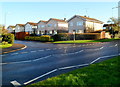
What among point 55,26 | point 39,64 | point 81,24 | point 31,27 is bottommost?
point 39,64

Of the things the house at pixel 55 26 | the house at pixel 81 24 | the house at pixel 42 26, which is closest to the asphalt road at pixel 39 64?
the house at pixel 81 24

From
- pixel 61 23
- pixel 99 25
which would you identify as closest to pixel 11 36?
pixel 61 23

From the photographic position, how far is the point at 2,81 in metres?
5.73

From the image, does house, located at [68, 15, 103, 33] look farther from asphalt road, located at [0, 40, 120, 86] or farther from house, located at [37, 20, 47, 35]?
asphalt road, located at [0, 40, 120, 86]

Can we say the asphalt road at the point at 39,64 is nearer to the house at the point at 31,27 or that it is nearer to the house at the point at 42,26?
the house at the point at 42,26

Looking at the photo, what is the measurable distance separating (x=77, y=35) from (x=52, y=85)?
93.8ft

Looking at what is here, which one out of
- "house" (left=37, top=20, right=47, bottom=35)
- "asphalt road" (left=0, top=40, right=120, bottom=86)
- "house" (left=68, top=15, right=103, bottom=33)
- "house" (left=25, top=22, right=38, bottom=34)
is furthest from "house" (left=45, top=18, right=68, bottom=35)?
"asphalt road" (left=0, top=40, right=120, bottom=86)

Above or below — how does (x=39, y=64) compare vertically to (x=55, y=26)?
below

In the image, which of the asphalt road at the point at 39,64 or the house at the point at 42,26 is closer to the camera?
the asphalt road at the point at 39,64

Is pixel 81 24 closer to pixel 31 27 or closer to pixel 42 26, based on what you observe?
pixel 42 26

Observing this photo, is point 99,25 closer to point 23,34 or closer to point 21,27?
point 23,34

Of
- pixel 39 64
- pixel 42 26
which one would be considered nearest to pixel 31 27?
pixel 42 26

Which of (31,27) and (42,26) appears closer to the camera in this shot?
(42,26)

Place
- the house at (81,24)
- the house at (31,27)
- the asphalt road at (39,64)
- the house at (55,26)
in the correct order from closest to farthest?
1. the asphalt road at (39,64)
2. the house at (81,24)
3. the house at (55,26)
4. the house at (31,27)
